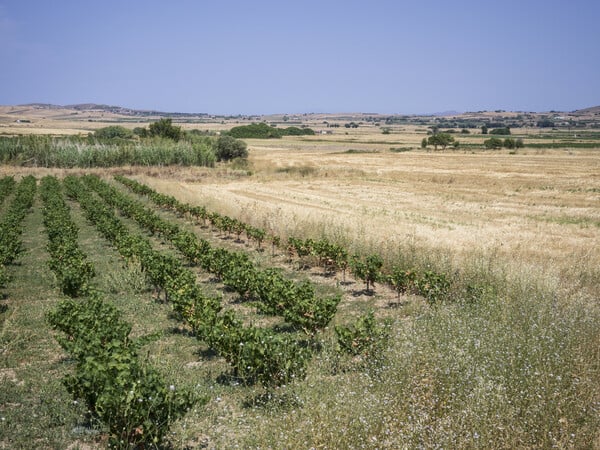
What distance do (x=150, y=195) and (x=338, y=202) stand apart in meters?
12.8

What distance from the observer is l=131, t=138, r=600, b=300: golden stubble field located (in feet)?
54.7

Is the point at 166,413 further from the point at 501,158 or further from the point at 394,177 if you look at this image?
the point at 501,158

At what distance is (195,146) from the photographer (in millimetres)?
57531

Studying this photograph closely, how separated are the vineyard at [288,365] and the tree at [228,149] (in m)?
51.0

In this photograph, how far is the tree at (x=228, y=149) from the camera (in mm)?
63812

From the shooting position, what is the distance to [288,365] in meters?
7.04

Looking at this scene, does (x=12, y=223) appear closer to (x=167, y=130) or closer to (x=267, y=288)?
(x=267, y=288)

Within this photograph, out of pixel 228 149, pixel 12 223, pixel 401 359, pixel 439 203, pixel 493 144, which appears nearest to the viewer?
pixel 401 359

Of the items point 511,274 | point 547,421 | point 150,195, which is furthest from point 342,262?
point 150,195

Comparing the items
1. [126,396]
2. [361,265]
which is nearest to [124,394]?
[126,396]

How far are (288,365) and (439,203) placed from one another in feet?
88.9

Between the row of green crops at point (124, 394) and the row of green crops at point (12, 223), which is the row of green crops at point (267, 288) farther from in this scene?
the row of green crops at point (12, 223)

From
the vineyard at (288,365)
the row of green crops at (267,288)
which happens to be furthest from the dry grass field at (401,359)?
the row of green crops at (267,288)

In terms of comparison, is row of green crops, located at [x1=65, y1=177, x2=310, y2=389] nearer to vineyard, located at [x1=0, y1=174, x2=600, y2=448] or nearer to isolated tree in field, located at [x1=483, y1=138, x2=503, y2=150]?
vineyard, located at [x1=0, y1=174, x2=600, y2=448]
